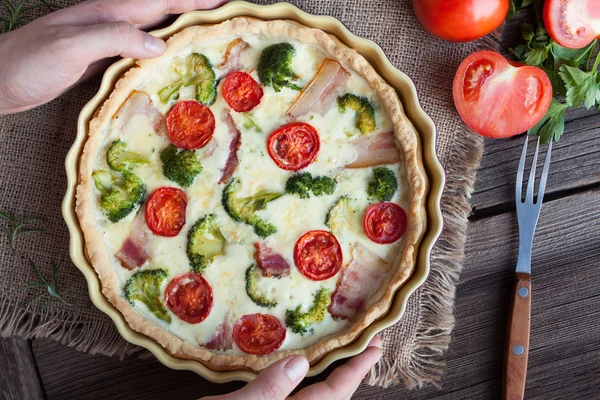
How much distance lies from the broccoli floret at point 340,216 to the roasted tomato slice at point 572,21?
1.35 metres

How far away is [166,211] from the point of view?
2859 millimetres

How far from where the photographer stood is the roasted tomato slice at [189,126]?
2875mm

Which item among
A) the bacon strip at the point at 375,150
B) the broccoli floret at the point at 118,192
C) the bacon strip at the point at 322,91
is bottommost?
the broccoli floret at the point at 118,192

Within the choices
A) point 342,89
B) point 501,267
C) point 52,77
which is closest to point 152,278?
point 52,77

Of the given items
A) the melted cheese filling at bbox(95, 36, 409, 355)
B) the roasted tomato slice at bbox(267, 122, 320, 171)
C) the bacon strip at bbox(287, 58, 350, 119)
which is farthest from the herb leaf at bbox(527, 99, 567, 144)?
the roasted tomato slice at bbox(267, 122, 320, 171)

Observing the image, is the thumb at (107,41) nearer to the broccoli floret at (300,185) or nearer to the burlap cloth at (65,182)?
the burlap cloth at (65,182)

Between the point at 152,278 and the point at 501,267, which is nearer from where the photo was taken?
the point at 152,278

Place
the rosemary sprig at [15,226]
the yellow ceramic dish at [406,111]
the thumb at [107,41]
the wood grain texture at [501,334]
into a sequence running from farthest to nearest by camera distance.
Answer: the wood grain texture at [501,334] < the rosemary sprig at [15,226] < the yellow ceramic dish at [406,111] < the thumb at [107,41]

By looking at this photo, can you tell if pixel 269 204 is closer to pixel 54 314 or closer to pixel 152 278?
pixel 152 278

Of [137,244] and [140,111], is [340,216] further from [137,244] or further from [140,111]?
[140,111]

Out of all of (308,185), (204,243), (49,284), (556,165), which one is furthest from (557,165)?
(49,284)

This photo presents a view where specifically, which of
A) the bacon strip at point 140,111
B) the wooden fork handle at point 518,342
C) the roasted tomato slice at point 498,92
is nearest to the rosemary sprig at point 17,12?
the bacon strip at point 140,111

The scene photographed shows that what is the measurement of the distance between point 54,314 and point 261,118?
1484 mm

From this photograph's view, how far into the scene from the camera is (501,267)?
3248 mm
